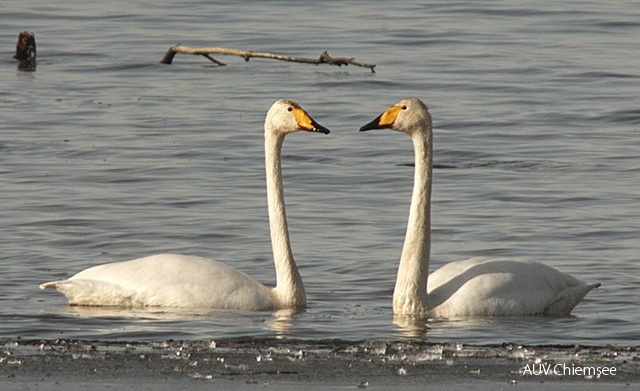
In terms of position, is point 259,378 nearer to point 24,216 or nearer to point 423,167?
point 423,167

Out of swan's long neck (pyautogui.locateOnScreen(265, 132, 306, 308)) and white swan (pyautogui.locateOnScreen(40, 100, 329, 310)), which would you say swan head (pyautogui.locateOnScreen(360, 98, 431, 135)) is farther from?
swan's long neck (pyautogui.locateOnScreen(265, 132, 306, 308))

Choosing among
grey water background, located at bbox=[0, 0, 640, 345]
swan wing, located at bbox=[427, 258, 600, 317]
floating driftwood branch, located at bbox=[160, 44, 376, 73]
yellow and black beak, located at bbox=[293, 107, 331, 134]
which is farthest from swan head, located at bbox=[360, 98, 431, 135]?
floating driftwood branch, located at bbox=[160, 44, 376, 73]

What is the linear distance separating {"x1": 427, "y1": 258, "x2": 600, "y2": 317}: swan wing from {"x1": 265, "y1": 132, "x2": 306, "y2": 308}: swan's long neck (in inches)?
36.0

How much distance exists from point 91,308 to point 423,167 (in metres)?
2.41

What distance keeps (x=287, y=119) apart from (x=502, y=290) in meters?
1.89

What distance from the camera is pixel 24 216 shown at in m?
13.8

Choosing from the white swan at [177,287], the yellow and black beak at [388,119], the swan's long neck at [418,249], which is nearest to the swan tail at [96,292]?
the white swan at [177,287]

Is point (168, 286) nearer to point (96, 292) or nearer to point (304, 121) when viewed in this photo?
point (96, 292)

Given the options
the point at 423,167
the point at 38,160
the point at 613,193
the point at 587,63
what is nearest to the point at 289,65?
the point at 587,63

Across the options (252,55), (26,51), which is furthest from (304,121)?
(26,51)

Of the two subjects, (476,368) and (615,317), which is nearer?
(476,368)

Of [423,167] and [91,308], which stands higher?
[423,167]

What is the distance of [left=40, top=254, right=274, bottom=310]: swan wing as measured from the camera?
33.1 feet

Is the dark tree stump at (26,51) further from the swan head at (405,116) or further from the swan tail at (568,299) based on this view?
the swan tail at (568,299)
